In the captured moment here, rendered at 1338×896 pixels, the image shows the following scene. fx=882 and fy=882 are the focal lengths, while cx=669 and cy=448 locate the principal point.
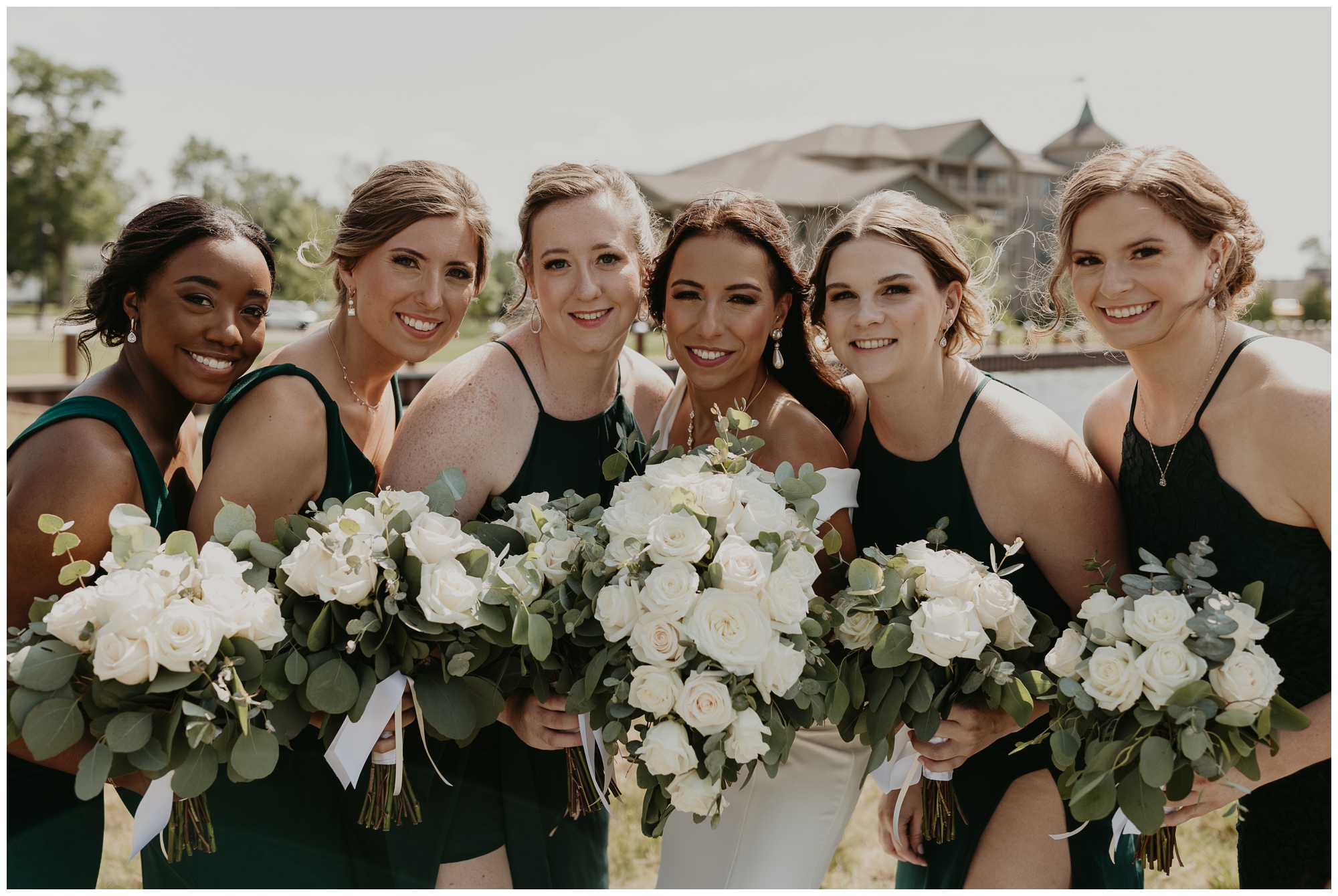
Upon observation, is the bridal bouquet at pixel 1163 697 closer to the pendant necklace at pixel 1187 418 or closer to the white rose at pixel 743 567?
the pendant necklace at pixel 1187 418

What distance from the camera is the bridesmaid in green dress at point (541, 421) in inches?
121

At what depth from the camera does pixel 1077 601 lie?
291 cm

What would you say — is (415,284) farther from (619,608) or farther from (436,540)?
(619,608)

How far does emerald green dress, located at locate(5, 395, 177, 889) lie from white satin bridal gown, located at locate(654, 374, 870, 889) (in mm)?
1637

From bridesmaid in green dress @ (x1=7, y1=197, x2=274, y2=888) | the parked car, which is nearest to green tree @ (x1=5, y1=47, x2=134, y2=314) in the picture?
the parked car

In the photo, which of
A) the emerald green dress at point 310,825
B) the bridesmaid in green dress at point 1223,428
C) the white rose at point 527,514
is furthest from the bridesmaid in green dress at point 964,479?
the emerald green dress at point 310,825

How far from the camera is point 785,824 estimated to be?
316 centimetres

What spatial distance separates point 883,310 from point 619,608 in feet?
4.82

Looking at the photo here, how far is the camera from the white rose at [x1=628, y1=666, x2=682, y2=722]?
2.24 metres

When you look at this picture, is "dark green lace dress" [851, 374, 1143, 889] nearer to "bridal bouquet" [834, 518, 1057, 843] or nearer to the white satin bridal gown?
the white satin bridal gown

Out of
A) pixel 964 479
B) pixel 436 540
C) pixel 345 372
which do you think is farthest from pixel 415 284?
pixel 964 479

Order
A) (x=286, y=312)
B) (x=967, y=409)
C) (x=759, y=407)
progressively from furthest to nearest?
(x=286, y=312)
(x=759, y=407)
(x=967, y=409)

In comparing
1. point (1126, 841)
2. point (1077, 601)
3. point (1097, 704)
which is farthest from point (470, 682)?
point (1126, 841)

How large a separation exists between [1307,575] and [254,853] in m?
3.47
